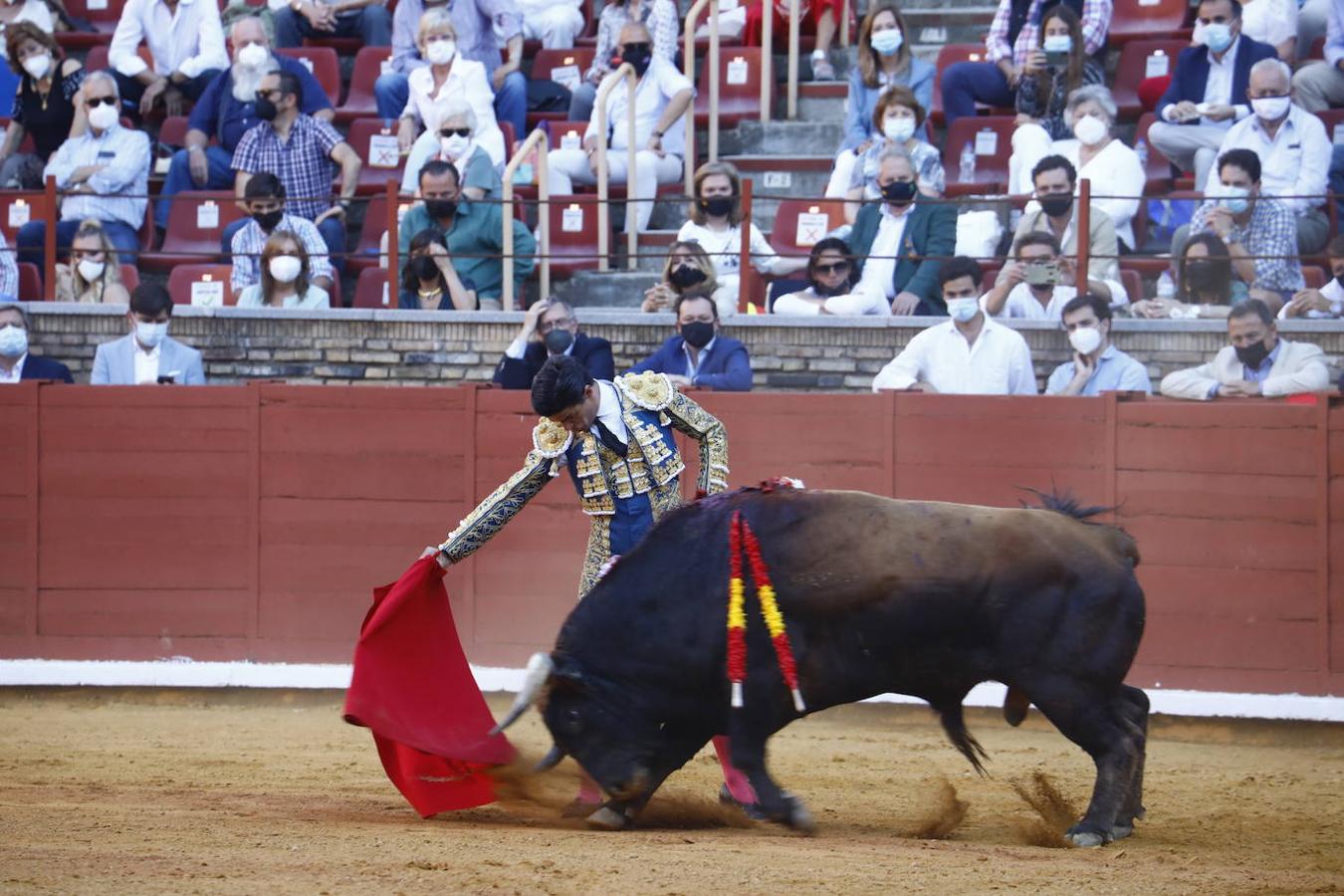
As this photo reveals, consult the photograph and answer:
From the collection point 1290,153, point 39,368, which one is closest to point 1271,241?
point 1290,153

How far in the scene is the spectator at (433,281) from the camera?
859cm

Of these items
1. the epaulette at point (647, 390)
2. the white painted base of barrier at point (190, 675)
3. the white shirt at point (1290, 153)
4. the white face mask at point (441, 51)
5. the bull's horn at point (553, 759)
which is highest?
the white face mask at point (441, 51)

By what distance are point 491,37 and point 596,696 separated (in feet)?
20.6

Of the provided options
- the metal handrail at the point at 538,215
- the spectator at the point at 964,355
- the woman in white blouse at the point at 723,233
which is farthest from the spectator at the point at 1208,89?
the metal handrail at the point at 538,215

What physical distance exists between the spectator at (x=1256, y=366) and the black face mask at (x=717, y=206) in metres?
2.18

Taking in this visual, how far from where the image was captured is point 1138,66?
950 cm

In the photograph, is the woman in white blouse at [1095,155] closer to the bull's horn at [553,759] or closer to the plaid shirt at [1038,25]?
the plaid shirt at [1038,25]

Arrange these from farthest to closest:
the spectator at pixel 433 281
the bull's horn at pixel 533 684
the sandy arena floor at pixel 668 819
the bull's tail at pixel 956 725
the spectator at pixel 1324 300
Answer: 1. the spectator at pixel 433 281
2. the spectator at pixel 1324 300
3. the bull's tail at pixel 956 725
4. the bull's horn at pixel 533 684
5. the sandy arena floor at pixel 668 819

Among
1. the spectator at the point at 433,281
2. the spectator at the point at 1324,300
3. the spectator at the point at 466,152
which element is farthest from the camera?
the spectator at the point at 466,152

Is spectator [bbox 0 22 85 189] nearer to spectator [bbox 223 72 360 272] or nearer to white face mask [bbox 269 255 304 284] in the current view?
spectator [bbox 223 72 360 272]

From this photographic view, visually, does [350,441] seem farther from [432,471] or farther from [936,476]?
[936,476]

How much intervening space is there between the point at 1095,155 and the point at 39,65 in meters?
5.70

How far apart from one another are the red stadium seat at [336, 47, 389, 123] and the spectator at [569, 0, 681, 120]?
46.4 inches

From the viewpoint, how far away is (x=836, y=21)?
408 inches
